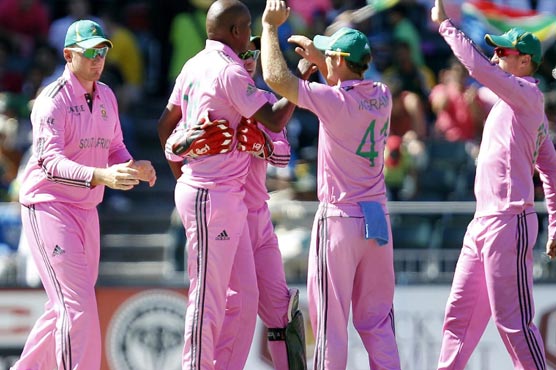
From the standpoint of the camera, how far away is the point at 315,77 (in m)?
14.1

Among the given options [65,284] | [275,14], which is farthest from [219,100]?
[65,284]

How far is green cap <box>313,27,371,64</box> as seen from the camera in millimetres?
8258

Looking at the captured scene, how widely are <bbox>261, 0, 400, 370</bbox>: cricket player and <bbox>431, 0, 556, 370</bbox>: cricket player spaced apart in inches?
23.8

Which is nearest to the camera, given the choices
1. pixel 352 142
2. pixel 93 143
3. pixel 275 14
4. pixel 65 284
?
pixel 275 14

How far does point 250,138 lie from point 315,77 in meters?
5.79

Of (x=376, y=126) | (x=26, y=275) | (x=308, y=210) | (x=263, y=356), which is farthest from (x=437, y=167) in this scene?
(x=376, y=126)

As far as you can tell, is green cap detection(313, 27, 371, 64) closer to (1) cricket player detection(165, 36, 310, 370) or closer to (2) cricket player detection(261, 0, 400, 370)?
(2) cricket player detection(261, 0, 400, 370)

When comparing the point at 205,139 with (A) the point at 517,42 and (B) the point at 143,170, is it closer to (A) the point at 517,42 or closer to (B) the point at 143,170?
(B) the point at 143,170

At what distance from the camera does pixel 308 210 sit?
39.6 feet

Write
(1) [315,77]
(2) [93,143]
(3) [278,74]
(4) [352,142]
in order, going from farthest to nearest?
1. (1) [315,77]
2. (2) [93,143]
3. (4) [352,142]
4. (3) [278,74]

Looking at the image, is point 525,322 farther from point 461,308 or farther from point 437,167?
point 437,167

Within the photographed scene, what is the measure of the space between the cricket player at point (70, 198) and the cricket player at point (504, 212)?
2243mm

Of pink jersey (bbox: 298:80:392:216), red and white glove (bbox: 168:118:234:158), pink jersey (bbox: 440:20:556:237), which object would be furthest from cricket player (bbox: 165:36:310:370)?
pink jersey (bbox: 440:20:556:237)

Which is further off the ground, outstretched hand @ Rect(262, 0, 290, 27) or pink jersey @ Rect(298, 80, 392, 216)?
outstretched hand @ Rect(262, 0, 290, 27)
